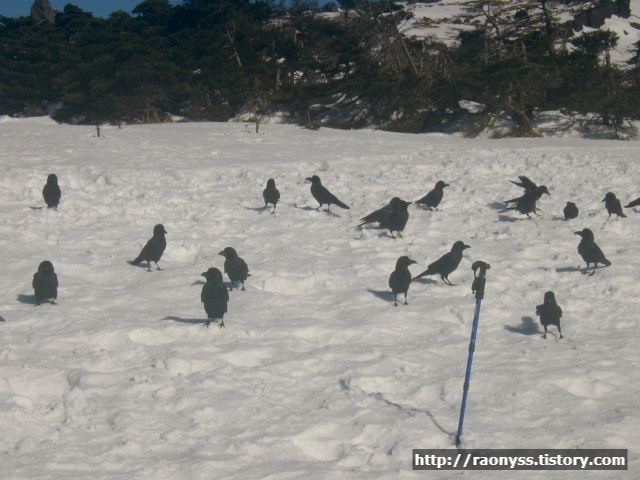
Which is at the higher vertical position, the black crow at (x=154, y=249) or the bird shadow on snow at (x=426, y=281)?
the black crow at (x=154, y=249)

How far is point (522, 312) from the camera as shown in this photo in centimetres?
959

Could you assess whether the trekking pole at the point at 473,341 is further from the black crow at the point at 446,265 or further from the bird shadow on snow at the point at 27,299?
the bird shadow on snow at the point at 27,299

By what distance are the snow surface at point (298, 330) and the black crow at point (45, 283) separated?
0.25 m

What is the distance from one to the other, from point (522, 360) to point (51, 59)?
3937 centimetres

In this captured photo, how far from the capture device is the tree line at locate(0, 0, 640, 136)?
3091 centimetres

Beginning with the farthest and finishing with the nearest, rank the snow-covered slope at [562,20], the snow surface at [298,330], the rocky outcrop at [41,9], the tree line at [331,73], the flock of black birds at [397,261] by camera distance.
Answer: the rocky outcrop at [41,9] < the snow-covered slope at [562,20] < the tree line at [331,73] < the flock of black birds at [397,261] < the snow surface at [298,330]

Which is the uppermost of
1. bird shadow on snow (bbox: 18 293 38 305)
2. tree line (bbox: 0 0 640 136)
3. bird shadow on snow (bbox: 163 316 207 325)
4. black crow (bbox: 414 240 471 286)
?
tree line (bbox: 0 0 640 136)

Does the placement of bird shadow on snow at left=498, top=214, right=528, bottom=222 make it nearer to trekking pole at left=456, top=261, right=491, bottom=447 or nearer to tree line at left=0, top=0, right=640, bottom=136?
trekking pole at left=456, top=261, right=491, bottom=447

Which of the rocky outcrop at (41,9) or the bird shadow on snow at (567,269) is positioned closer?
the bird shadow on snow at (567,269)

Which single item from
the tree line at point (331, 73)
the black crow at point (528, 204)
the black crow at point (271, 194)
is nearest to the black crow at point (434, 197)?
the black crow at point (528, 204)

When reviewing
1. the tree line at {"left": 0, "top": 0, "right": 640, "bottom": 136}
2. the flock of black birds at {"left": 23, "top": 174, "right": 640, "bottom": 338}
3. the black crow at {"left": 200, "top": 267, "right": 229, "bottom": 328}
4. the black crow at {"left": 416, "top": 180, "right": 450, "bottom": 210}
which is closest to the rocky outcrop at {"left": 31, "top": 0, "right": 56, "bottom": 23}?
the tree line at {"left": 0, "top": 0, "right": 640, "bottom": 136}

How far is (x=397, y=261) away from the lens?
33.0 ft

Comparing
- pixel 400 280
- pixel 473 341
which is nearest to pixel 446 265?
pixel 400 280

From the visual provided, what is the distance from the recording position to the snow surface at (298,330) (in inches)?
229
